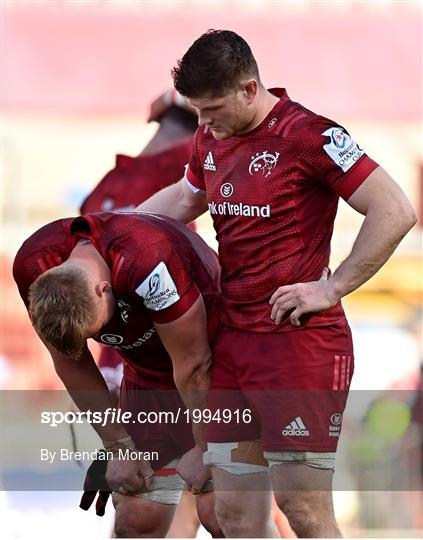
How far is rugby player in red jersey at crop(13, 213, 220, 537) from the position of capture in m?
3.46

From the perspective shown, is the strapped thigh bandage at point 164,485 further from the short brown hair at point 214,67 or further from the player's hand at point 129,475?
the short brown hair at point 214,67

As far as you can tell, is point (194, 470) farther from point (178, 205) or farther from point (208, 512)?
point (178, 205)

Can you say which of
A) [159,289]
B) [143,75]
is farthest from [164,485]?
[143,75]

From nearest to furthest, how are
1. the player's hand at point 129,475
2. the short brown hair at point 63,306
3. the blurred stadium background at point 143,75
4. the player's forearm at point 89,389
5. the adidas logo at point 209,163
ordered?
1. the short brown hair at point 63,306
2. the adidas logo at point 209,163
3. the player's forearm at point 89,389
4. the player's hand at point 129,475
5. the blurred stadium background at point 143,75

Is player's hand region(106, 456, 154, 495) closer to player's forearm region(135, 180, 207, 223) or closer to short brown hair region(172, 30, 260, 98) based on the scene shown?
player's forearm region(135, 180, 207, 223)

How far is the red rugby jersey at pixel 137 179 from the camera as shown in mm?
5449

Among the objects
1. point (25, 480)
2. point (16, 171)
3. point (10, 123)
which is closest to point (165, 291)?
point (25, 480)

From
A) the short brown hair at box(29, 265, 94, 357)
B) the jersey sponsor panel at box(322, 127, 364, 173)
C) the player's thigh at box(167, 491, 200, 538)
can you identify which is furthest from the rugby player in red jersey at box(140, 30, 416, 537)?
the player's thigh at box(167, 491, 200, 538)

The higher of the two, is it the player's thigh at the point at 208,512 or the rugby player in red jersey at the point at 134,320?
the rugby player in red jersey at the point at 134,320

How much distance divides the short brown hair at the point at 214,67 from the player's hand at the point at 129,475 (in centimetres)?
144

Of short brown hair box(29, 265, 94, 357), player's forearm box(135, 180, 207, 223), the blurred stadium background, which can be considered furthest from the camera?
the blurred stadium background

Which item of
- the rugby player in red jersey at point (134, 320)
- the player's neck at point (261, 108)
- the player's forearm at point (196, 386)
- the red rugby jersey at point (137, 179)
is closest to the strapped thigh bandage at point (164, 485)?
the rugby player in red jersey at point (134, 320)

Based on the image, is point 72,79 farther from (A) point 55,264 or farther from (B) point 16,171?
(A) point 55,264

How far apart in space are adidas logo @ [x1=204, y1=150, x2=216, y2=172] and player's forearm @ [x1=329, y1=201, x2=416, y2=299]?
55 centimetres
